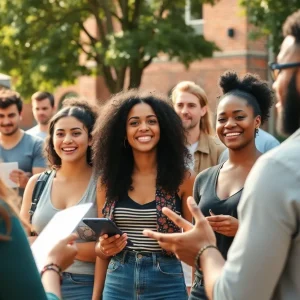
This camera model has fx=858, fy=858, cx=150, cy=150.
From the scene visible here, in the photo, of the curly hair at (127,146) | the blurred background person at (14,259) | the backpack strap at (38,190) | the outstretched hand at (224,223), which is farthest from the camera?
the backpack strap at (38,190)

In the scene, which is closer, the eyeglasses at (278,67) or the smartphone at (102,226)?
the eyeglasses at (278,67)

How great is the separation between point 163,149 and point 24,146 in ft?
9.68

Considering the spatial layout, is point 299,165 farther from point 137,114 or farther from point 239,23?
point 239,23

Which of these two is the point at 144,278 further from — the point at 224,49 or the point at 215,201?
the point at 224,49

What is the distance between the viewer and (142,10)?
70.6 feet

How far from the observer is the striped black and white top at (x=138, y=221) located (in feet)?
17.2

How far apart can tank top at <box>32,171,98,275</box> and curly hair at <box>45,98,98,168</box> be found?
302mm

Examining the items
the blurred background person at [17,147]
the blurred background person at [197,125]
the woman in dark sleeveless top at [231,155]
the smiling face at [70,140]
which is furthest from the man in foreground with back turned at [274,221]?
the blurred background person at [17,147]

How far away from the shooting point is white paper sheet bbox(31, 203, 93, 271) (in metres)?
3.03

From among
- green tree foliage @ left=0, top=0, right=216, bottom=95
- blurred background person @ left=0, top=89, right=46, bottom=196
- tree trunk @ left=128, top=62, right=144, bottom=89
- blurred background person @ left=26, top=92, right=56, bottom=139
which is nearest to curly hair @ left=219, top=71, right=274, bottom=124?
blurred background person @ left=0, top=89, right=46, bottom=196

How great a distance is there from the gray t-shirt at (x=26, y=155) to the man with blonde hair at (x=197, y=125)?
1513 mm

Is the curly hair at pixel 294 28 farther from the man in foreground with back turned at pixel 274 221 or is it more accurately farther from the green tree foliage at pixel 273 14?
the green tree foliage at pixel 273 14

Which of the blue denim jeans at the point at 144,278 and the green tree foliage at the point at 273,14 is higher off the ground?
the green tree foliage at the point at 273,14

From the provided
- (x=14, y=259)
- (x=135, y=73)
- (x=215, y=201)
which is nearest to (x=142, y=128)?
(x=215, y=201)
